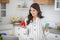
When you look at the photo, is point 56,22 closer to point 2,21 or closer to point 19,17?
point 19,17

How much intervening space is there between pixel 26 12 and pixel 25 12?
0.07 feet

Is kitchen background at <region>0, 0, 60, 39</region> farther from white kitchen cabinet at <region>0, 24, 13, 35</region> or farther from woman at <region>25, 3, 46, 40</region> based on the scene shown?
woman at <region>25, 3, 46, 40</region>

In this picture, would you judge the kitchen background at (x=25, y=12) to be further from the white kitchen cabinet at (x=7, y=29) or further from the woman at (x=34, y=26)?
the woman at (x=34, y=26)

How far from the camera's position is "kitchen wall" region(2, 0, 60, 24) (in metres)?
3.50

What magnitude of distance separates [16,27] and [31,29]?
103 cm

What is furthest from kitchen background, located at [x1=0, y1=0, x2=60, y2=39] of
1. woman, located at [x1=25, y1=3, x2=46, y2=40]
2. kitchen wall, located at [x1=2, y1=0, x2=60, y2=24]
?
woman, located at [x1=25, y1=3, x2=46, y2=40]

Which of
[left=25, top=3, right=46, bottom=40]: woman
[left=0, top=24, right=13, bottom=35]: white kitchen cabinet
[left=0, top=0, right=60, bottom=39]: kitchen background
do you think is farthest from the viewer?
[left=0, top=0, right=60, bottom=39]: kitchen background

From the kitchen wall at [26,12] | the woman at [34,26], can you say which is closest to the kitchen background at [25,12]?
the kitchen wall at [26,12]

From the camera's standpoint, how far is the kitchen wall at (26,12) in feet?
11.5

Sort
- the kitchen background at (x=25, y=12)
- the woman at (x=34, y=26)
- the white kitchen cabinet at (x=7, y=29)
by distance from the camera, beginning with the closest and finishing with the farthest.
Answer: the woman at (x=34, y=26), the white kitchen cabinet at (x=7, y=29), the kitchen background at (x=25, y=12)

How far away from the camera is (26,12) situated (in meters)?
3.54

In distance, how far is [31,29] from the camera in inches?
96.9

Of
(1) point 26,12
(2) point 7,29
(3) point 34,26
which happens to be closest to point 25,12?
(1) point 26,12

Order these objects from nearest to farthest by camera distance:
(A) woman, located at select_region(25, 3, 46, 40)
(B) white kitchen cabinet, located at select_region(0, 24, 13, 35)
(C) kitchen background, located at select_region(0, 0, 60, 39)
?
(A) woman, located at select_region(25, 3, 46, 40) < (B) white kitchen cabinet, located at select_region(0, 24, 13, 35) < (C) kitchen background, located at select_region(0, 0, 60, 39)
